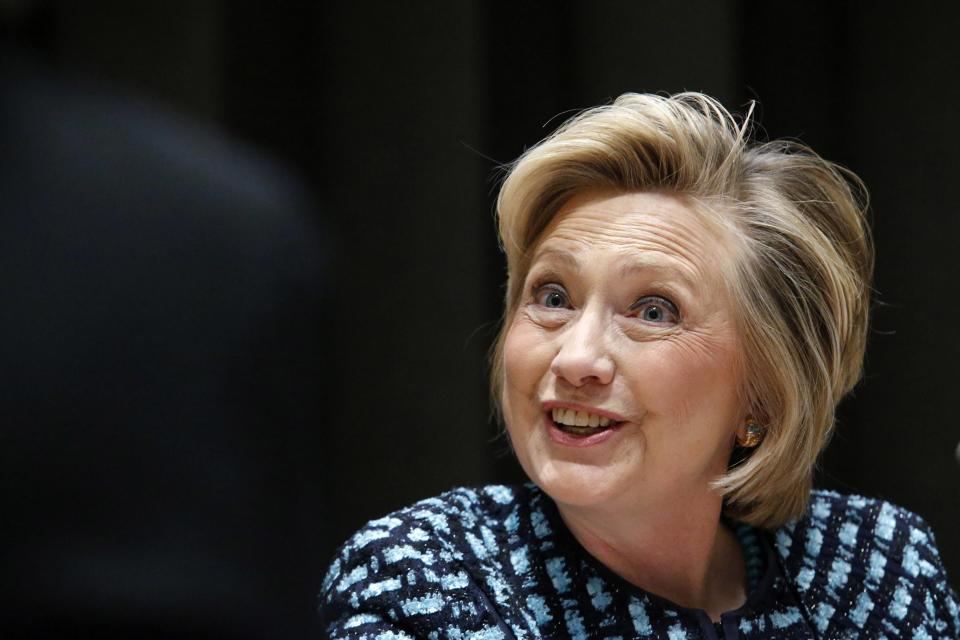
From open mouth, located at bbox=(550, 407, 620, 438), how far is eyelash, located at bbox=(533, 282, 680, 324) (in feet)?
0.60

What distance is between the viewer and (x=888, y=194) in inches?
115

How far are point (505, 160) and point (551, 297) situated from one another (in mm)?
874

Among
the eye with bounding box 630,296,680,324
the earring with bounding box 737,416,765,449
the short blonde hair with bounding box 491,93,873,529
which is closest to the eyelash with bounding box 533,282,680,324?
the eye with bounding box 630,296,680,324

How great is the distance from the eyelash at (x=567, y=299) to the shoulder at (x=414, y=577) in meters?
0.39

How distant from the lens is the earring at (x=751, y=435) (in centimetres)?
204

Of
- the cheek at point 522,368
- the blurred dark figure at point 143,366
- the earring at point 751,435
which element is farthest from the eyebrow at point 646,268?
the blurred dark figure at point 143,366

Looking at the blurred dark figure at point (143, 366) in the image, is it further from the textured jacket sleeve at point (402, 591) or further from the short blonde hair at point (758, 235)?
the short blonde hair at point (758, 235)

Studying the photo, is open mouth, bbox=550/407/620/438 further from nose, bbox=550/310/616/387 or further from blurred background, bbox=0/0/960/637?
blurred background, bbox=0/0/960/637

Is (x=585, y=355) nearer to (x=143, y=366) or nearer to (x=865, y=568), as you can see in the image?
(x=865, y=568)

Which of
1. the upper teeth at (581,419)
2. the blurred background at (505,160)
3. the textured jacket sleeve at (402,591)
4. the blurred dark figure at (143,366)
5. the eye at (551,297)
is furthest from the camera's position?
the blurred background at (505,160)

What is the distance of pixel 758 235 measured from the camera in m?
2.03

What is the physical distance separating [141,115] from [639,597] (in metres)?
A: 1.53

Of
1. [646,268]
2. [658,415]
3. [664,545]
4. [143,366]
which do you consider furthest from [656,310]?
[143,366]

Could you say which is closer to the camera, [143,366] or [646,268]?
[143,366]
